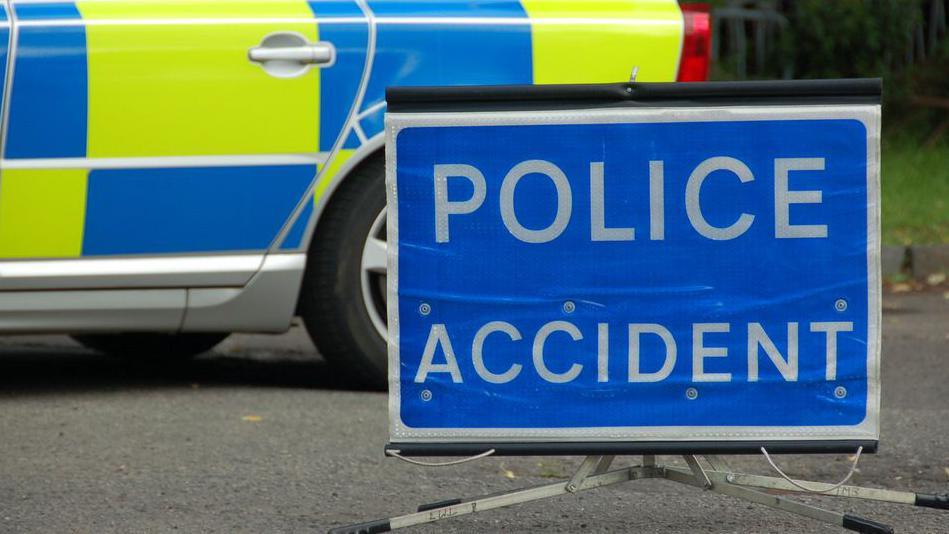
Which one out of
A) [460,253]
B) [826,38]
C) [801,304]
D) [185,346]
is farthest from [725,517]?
[826,38]

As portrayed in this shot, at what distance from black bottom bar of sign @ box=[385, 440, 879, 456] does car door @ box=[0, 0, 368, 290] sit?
1.84 metres

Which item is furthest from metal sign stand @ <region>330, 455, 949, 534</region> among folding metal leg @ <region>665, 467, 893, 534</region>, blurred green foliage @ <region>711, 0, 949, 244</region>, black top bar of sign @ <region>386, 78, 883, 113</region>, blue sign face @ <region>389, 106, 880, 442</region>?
blurred green foliage @ <region>711, 0, 949, 244</region>

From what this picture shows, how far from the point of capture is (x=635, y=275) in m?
3.26

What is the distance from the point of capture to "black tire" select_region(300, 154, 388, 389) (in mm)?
5066

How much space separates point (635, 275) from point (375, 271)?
1.95 meters

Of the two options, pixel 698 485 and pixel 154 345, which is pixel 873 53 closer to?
pixel 154 345

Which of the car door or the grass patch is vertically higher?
the car door

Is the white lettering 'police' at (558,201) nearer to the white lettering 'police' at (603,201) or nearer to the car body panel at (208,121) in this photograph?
the white lettering 'police' at (603,201)

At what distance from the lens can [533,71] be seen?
16.6 ft

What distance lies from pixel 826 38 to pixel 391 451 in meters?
10.4

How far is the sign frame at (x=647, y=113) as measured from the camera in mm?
3211

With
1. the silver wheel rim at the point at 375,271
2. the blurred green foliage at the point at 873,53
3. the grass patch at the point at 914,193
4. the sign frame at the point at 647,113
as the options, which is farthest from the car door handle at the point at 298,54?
the blurred green foliage at the point at 873,53

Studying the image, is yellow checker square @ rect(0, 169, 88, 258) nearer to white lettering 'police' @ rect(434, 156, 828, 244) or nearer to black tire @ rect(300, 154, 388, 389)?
black tire @ rect(300, 154, 388, 389)

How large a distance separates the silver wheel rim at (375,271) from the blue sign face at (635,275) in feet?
5.97
